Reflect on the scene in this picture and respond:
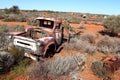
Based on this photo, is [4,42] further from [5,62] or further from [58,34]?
[58,34]

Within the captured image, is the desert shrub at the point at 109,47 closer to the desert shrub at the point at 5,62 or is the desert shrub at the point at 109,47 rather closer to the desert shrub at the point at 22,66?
the desert shrub at the point at 22,66

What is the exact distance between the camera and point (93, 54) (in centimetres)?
1013

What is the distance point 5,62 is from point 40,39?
1833mm

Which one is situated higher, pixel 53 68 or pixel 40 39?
pixel 40 39

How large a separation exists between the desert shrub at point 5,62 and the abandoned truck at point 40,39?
3.46 feet

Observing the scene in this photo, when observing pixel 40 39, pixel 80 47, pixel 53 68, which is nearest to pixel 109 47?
pixel 80 47

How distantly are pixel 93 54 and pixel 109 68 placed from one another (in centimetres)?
195

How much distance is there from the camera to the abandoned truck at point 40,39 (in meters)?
7.95

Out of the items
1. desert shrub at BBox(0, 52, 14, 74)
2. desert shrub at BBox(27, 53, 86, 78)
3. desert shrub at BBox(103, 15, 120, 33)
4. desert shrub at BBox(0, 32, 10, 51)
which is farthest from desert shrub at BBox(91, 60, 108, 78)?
desert shrub at BBox(103, 15, 120, 33)

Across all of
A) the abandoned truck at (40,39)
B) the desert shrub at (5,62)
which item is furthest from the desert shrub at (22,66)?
the abandoned truck at (40,39)

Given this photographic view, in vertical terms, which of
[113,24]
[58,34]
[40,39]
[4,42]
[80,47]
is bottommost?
[80,47]

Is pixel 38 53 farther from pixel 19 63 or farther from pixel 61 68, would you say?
pixel 61 68

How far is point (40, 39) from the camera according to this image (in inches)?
323

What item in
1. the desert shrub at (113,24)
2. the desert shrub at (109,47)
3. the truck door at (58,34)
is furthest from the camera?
the desert shrub at (113,24)
